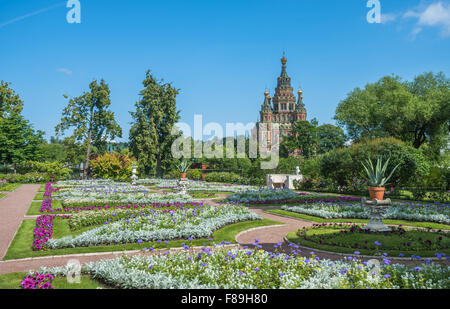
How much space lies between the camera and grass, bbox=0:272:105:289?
513 centimetres

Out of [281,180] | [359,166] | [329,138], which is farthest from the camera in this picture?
[329,138]

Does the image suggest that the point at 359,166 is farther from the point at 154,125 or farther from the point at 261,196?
the point at 154,125

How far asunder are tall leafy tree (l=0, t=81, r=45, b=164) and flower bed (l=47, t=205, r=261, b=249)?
3659 cm

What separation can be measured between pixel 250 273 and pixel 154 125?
35.5 metres

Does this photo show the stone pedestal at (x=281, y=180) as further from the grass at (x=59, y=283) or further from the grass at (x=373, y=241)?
the grass at (x=59, y=283)

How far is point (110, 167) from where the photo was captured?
3297 centimetres

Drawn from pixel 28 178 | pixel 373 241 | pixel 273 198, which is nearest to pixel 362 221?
pixel 373 241

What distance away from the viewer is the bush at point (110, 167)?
32750 mm

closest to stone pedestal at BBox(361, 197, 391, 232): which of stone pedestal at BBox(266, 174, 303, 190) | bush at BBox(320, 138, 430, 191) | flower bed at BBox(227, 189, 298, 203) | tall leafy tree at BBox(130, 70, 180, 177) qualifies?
flower bed at BBox(227, 189, 298, 203)

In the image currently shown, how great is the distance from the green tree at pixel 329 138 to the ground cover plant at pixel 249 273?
70830mm

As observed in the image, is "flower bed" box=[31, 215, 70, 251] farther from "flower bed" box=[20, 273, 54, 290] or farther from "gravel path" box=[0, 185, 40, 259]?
"flower bed" box=[20, 273, 54, 290]

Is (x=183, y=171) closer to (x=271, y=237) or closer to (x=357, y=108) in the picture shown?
(x=271, y=237)

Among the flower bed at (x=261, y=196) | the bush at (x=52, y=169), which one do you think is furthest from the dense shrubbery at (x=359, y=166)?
the bush at (x=52, y=169)
